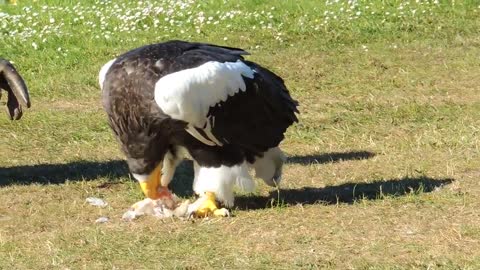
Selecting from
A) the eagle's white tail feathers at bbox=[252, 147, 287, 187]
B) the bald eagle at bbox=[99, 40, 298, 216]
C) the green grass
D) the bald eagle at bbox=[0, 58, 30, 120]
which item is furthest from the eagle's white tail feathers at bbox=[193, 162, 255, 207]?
the bald eagle at bbox=[0, 58, 30, 120]

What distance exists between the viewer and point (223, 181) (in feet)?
22.5

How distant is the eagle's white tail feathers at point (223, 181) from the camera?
22.5 feet

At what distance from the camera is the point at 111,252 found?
6051mm

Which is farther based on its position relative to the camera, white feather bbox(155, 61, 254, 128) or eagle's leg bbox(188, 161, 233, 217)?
eagle's leg bbox(188, 161, 233, 217)

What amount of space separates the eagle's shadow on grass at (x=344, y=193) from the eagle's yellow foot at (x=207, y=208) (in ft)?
0.91

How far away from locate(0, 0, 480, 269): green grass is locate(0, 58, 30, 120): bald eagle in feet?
1.87

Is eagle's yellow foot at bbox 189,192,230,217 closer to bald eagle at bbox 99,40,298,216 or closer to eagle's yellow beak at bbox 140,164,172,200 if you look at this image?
bald eagle at bbox 99,40,298,216

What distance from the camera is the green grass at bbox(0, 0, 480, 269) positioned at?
6094 millimetres

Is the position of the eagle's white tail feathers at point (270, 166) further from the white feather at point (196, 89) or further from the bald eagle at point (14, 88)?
the bald eagle at point (14, 88)

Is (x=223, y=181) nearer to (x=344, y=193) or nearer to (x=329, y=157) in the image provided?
(x=344, y=193)

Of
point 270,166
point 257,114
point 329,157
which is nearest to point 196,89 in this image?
point 257,114

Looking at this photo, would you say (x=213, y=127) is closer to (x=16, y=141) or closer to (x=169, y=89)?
(x=169, y=89)

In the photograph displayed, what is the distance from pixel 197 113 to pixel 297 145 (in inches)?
106

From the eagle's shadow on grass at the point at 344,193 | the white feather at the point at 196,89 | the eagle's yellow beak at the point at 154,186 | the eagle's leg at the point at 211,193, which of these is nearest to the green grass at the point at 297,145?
the eagle's shadow on grass at the point at 344,193
